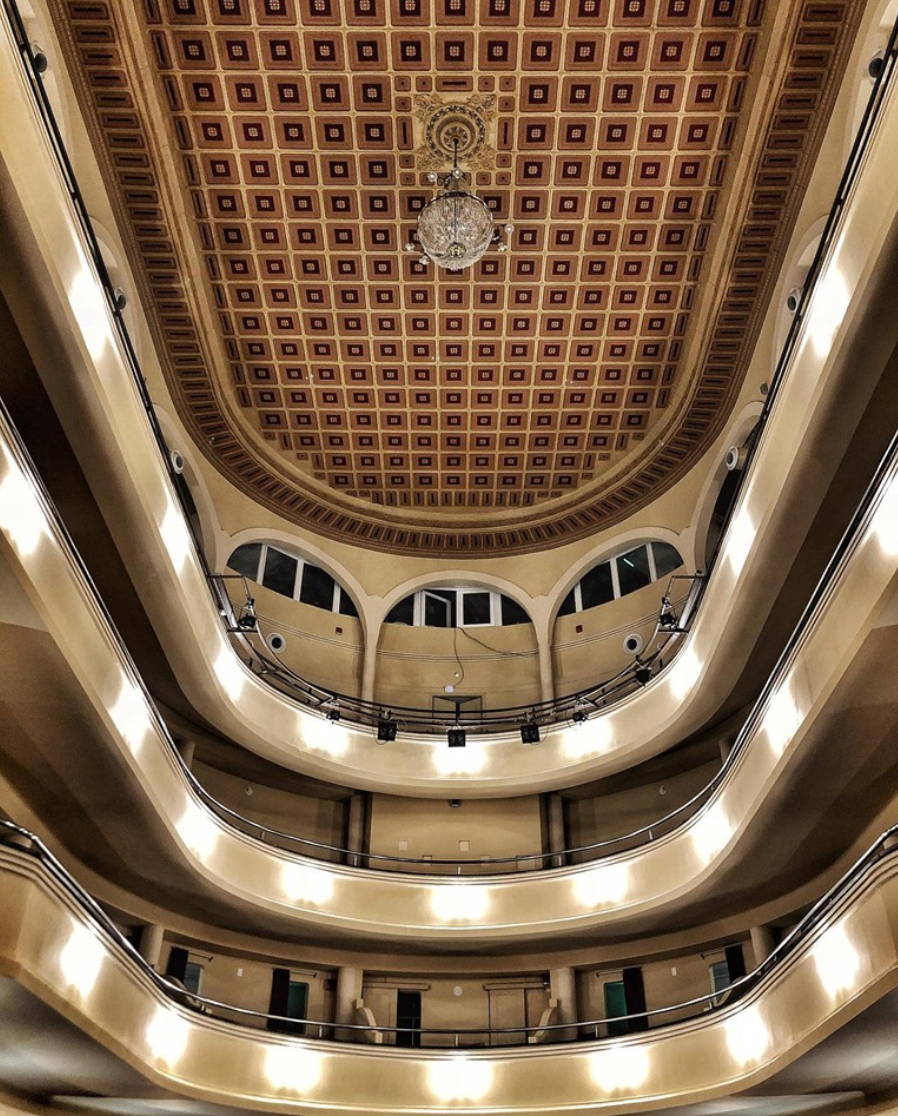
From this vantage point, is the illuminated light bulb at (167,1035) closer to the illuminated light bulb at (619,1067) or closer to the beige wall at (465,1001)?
the beige wall at (465,1001)

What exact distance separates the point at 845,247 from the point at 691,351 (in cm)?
535

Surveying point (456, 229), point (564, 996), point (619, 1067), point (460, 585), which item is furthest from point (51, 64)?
point (564, 996)

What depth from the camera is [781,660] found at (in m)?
8.83

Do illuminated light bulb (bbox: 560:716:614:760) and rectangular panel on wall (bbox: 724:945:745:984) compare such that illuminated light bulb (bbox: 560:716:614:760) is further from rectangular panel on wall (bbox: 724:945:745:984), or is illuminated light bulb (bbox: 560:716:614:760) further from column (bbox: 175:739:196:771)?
column (bbox: 175:739:196:771)

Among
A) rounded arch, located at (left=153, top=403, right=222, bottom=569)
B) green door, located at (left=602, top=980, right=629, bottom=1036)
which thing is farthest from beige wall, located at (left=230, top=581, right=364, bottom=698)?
green door, located at (left=602, top=980, right=629, bottom=1036)

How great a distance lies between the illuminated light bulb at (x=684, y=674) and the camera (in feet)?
36.8

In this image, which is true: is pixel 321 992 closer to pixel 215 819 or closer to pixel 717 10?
pixel 215 819

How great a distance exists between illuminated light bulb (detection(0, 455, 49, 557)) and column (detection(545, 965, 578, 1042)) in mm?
8794

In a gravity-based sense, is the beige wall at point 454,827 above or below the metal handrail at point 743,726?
above

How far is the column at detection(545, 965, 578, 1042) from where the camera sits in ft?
38.2

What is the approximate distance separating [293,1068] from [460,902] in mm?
3075

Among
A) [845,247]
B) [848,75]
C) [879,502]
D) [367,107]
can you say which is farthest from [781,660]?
[367,107]

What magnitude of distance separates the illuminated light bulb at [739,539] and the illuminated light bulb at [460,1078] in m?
6.17

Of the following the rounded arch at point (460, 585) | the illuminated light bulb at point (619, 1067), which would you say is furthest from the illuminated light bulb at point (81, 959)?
the rounded arch at point (460, 585)
